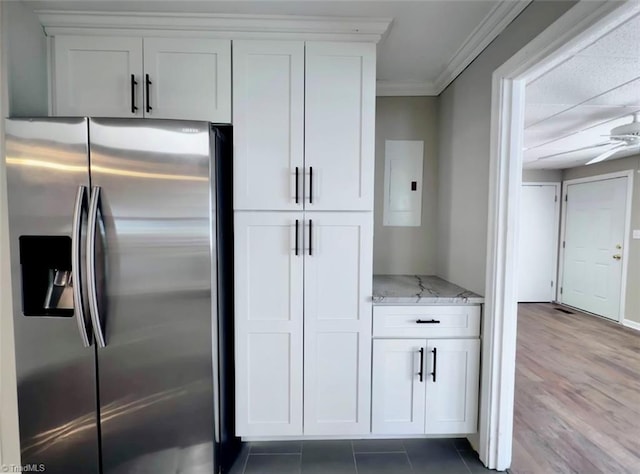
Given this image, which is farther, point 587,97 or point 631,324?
point 631,324

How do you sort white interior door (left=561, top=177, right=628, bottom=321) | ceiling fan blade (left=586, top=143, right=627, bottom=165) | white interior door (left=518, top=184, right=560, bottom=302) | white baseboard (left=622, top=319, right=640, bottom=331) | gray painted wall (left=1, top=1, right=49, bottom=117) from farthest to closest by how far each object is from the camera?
white interior door (left=518, top=184, right=560, bottom=302) < white interior door (left=561, top=177, right=628, bottom=321) < white baseboard (left=622, top=319, right=640, bottom=331) < ceiling fan blade (left=586, top=143, right=627, bottom=165) < gray painted wall (left=1, top=1, right=49, bottom=117)

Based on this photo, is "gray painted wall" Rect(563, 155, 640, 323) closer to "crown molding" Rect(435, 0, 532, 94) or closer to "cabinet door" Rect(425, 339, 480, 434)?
"crown molding" Rect(435, 0, 532, 94)

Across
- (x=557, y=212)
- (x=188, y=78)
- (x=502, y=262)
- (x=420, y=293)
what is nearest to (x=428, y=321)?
(x=420, y=293)

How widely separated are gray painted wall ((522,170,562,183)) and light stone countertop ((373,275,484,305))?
4178 mm

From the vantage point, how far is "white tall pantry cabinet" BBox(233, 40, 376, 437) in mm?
1657

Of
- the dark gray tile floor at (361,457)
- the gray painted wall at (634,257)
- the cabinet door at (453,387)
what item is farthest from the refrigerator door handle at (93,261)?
the gray painted wall at (634,257)

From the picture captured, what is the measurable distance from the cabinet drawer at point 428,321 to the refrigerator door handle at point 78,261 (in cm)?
149

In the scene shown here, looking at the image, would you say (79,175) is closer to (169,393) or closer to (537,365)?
(169,393)

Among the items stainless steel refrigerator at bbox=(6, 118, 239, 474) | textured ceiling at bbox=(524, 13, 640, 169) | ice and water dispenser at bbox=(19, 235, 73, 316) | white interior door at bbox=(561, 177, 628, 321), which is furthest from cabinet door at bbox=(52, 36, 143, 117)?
white interior door at bbox=(561, 177, 628, 321)

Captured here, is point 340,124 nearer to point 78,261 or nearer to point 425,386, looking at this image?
point 78,261

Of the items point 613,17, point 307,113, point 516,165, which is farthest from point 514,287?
point 307,113

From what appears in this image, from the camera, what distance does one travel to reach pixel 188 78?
1.63m

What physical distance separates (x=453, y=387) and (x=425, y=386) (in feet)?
0.57

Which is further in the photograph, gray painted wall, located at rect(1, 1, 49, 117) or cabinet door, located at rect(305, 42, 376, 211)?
cabinet door, located at rect(305, 42, 376, 211)
